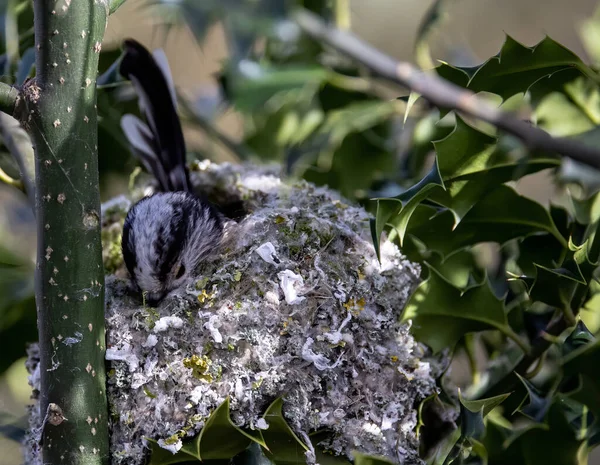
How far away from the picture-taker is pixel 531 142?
2.71ft

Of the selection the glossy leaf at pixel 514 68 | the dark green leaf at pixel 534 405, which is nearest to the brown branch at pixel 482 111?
the glossy leaf at pixel 514 68

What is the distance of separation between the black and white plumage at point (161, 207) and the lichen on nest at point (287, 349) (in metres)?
0.21

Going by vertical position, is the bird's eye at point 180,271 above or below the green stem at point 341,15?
below

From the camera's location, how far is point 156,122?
6.64 ft

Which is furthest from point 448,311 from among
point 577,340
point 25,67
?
point 25,67

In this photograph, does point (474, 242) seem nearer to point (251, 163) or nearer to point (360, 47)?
point (360, 47)

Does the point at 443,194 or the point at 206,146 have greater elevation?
the point at 443,194

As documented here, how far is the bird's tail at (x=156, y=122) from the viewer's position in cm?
190

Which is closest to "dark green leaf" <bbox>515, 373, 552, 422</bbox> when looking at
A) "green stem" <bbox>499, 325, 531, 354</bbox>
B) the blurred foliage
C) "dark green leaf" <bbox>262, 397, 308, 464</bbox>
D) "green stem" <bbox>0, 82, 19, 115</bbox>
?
the blurred foliage

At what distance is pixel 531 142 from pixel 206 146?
211cm

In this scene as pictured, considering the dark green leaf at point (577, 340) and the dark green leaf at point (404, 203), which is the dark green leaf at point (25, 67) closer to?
the dark green leaf at point (404, 203)

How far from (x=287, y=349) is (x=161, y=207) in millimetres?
687

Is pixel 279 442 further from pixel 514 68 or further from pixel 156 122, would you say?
pixel 156 122

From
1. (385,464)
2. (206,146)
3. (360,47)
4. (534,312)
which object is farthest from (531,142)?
(206,146)
